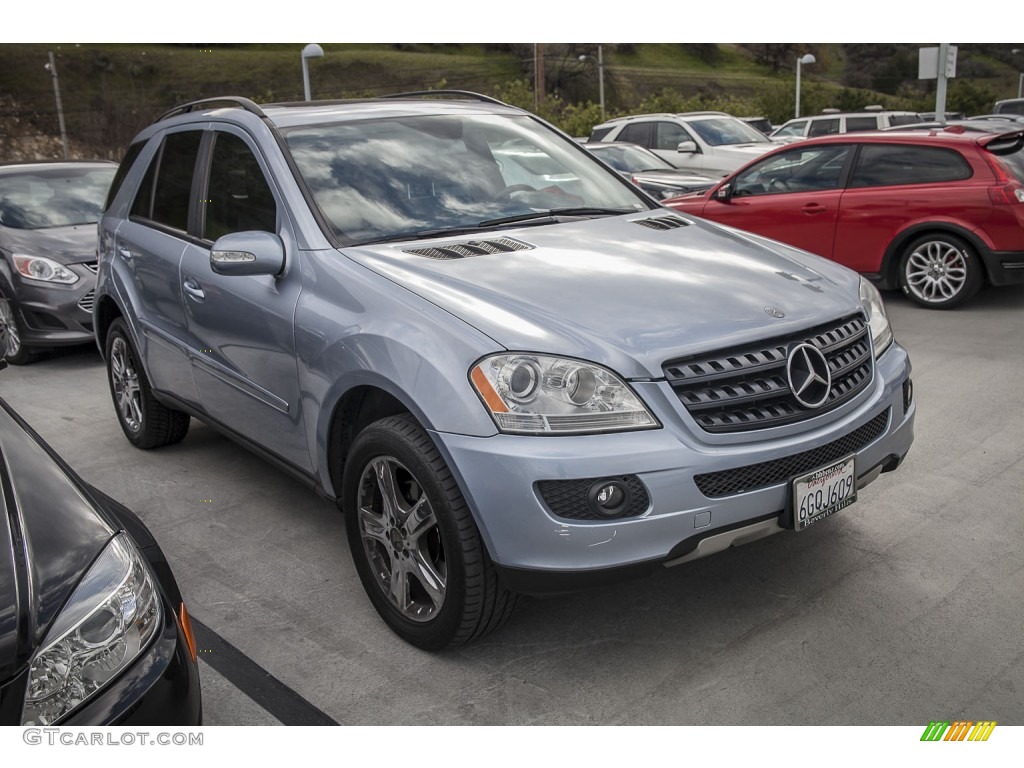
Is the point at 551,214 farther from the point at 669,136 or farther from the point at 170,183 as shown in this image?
the point at 669,136

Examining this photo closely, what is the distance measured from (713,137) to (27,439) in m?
14.4

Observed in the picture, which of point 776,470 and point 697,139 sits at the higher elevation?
point 776,470

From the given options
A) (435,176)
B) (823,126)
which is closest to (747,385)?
(435,176)

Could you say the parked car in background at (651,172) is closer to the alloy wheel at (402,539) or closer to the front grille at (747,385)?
the front grille at (747,385)

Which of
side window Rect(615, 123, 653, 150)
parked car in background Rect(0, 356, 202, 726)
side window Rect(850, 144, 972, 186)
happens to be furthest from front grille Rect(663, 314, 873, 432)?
side window Rect(615, 123, 653, 150)

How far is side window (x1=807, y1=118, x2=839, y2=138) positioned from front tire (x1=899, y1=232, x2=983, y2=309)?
14.9 meters

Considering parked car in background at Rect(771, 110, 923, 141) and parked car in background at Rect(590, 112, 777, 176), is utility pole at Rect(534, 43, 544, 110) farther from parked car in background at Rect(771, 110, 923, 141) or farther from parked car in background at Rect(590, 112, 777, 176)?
parked car in background at Rect(590, 112, 777, 176)

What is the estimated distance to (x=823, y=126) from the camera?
2298 centimetres

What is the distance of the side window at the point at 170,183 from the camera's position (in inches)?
189

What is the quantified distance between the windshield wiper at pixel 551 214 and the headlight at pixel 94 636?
2087mm

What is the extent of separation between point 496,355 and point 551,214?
1372 mm

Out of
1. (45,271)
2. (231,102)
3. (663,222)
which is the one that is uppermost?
(231,102)

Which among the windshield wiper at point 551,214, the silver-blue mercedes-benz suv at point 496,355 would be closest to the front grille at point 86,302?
the silver-blue mercedes-benz suv at point 496,355

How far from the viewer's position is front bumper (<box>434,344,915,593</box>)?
9.37ft
